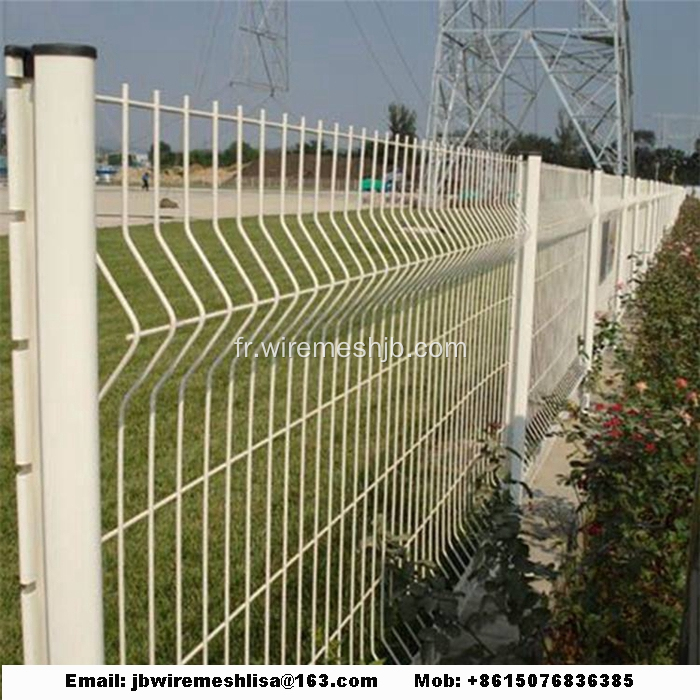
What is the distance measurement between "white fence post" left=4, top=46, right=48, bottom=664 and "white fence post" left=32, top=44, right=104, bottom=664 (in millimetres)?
20

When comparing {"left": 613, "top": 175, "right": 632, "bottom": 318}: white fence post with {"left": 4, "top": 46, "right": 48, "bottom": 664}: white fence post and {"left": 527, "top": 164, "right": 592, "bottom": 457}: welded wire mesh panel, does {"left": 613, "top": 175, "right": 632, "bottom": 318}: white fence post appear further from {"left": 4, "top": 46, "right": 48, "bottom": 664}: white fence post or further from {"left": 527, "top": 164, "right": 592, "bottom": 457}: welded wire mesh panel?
{"left": 4, "top": 46, "right": 48, "bottom": 664}: white fence post

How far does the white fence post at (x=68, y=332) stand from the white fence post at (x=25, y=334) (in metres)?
0.02

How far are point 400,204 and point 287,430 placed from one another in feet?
3.19

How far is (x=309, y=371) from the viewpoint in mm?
3500

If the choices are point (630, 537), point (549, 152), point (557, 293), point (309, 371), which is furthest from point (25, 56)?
point (549, 152)

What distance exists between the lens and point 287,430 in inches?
99.7

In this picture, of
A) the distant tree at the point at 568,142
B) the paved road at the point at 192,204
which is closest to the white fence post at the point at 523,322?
the paved road at the point at 192,204

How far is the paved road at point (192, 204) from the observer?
1.76 metres

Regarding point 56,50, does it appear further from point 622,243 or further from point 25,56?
point 622,243

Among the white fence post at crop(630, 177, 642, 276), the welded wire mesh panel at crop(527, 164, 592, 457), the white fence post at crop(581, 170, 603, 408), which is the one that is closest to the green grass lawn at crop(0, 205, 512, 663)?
the welded wire mesh panel at crop(527, 164, 592, 457)

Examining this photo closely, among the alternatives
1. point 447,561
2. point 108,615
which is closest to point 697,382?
point 447,561

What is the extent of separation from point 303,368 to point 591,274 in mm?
5117

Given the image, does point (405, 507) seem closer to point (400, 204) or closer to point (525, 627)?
point (525, 627)

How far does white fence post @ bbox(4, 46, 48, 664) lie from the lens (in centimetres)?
159
